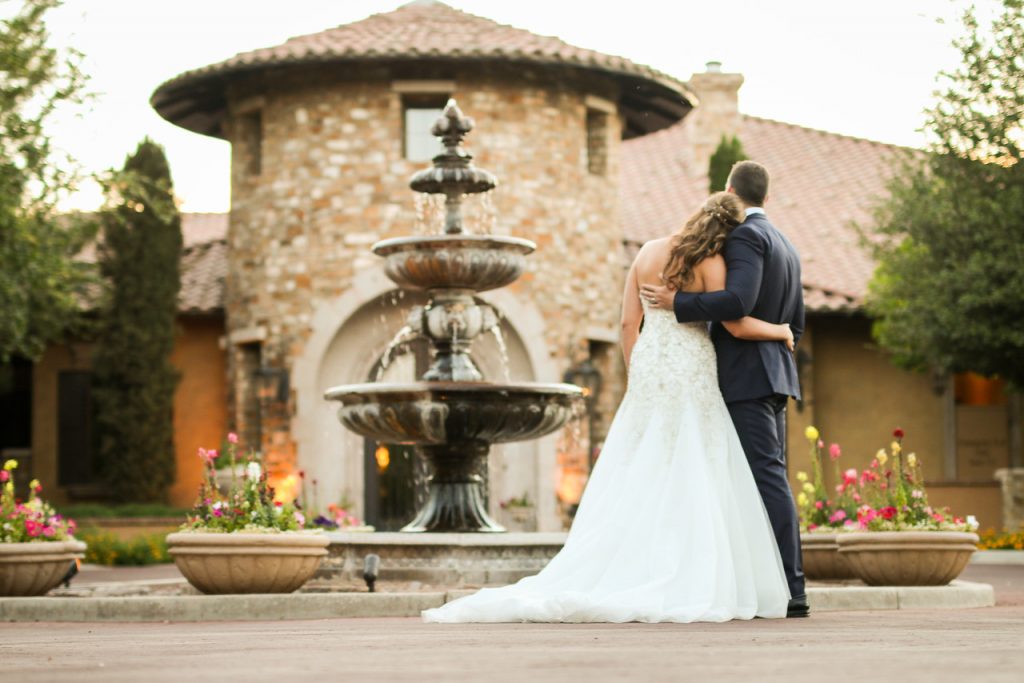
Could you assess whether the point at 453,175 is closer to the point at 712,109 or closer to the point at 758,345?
the point at 758,345

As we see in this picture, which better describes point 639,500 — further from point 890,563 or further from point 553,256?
point 553,256

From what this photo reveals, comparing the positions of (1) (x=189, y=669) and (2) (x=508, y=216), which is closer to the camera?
(1) (x=189, y=669)

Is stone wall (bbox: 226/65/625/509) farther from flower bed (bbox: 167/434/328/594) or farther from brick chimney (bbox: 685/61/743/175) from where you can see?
flower bed (bbox: 167/434/328/594)

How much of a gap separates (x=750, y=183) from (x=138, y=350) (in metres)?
15.5

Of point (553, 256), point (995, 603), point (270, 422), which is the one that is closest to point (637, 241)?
point (553, 256)

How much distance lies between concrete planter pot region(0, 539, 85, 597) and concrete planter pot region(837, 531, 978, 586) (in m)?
4.75

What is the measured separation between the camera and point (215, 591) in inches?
367

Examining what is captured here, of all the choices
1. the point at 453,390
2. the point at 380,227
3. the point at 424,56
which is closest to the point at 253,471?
the point at 453,390

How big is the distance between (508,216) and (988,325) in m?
5.74

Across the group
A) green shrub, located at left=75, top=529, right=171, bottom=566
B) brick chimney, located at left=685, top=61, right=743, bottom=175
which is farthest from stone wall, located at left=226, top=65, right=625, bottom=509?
brick chimney, located at left=685, top=61, right=743, bottom=175

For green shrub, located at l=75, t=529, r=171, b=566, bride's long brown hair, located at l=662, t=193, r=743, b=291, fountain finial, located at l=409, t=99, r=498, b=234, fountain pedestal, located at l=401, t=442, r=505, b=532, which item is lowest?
green shrub, located at l=75, t=529, r=171, b=566

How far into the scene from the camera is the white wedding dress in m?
6.65

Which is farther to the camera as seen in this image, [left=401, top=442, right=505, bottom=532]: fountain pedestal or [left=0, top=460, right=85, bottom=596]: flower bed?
[left=401, top=442, right=505, bottom=532]: fountain pedestal

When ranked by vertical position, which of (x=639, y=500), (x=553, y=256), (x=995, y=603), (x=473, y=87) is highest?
(x=473, y=87)
